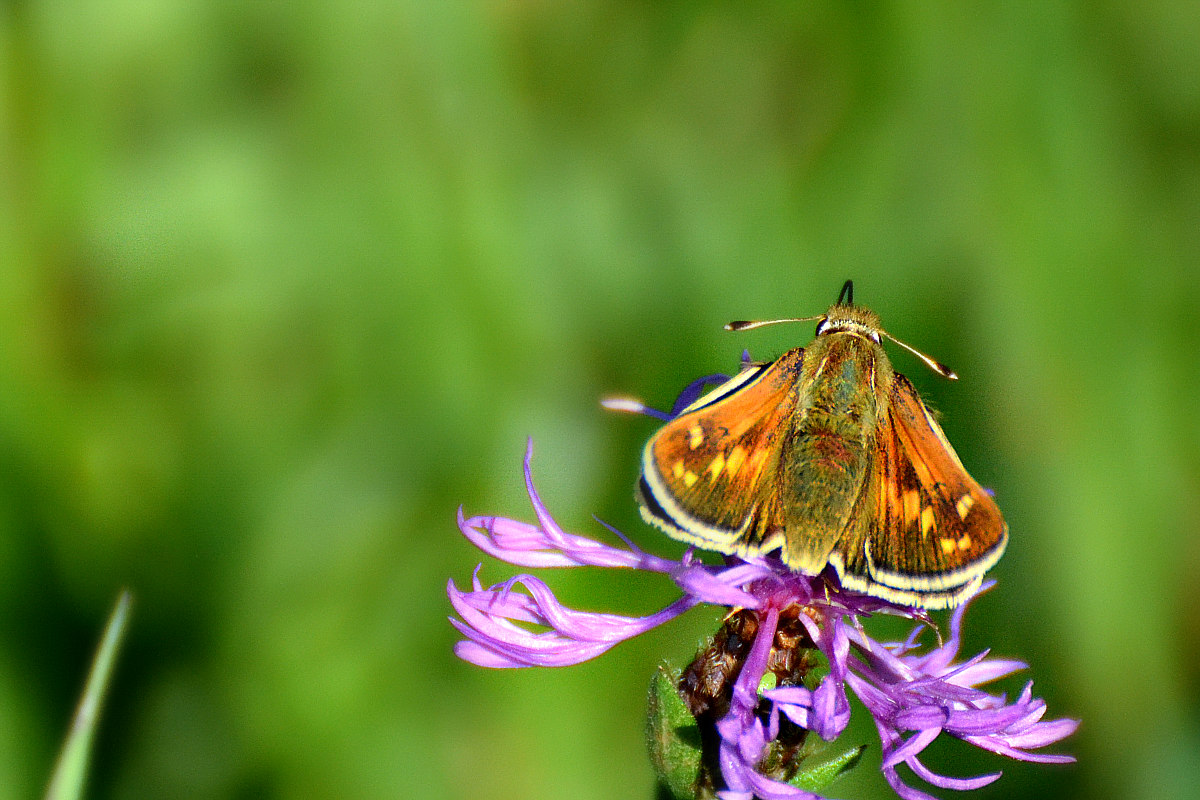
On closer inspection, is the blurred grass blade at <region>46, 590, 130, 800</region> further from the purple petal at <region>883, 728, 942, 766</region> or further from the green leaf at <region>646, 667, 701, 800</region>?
the purple petal at <region>883, 728, 942, 766</region>

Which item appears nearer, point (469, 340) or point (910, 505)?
point (910, 505)

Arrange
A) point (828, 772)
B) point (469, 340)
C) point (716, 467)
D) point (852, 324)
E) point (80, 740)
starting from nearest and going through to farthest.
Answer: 1. point (80, 740)
2. point (828, 772)
3. point (716, 467)
4. point (852, 324)
5. point (469, 340)

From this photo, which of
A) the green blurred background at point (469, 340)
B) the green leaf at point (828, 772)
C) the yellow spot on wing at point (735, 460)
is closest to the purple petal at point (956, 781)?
the green leaf at point (828, 772)

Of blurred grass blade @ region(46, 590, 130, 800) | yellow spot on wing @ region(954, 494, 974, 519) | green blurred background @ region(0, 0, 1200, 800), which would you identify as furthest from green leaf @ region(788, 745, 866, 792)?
green blurred background @ region(0, 0, 1200, 800)

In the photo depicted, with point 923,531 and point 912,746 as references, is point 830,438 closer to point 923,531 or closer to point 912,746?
point 923,531

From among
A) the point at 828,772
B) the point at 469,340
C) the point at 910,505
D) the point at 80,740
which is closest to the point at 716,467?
the point at 910,505

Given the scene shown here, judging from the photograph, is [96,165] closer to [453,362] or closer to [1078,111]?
[453,362]
